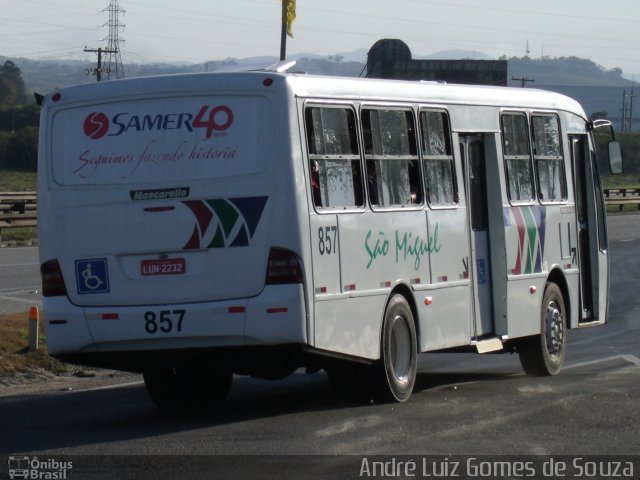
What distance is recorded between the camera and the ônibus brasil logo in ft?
33.1

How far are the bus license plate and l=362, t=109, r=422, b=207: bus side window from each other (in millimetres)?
1810

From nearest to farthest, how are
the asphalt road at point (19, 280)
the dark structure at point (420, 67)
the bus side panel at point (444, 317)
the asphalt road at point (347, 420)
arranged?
the asphalt road at point (347, 420)
the bus side panel at point (444, 317)
the asphalt road at point (19, 280)
the dark structure at point (420, 67)

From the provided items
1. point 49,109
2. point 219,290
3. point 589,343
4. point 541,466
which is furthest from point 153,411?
point 589,343

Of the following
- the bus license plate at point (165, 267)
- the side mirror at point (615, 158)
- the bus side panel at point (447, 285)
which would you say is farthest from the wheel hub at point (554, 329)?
the bus license plate at point (165, 267)

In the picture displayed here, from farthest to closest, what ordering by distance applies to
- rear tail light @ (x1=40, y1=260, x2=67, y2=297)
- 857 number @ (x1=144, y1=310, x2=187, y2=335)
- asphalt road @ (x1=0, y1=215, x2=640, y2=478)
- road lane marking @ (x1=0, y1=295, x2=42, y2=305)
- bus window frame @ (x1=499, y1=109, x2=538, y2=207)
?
road lane marking @ (x1=0, y1=295, x2=42, y2=305) → bus window frame @ (x1=499, y1=109, x2=538, y2=207) → rear tail light @ (x1=40, y1=260, x2=67, y2=297) → 857 number @ (x1=144, y1=310, x2=187, y2=335) → asphalt road @ (x1=0, y1=215, x2=640, y2=478)

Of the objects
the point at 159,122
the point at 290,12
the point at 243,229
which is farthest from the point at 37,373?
the point at 290,12

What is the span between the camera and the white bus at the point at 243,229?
389 inches

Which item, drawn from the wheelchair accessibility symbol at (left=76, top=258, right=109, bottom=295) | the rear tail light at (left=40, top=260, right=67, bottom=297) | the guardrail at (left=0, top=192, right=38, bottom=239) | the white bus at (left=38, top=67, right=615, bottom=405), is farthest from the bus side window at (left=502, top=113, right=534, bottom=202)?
the guardrail at (left=0, top=192, right=38, bottom=239)

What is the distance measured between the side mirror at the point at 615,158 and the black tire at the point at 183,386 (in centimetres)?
613

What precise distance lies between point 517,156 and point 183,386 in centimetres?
441

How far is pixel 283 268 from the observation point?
32.2 feet

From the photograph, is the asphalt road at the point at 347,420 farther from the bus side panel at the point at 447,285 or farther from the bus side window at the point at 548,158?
the bus side window at the point at 548,158

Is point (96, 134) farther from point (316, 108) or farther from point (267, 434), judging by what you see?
point (267, 434)

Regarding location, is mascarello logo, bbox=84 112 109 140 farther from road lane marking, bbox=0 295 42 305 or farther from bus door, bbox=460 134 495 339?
road lane marking, bbox=0 295 42 305
